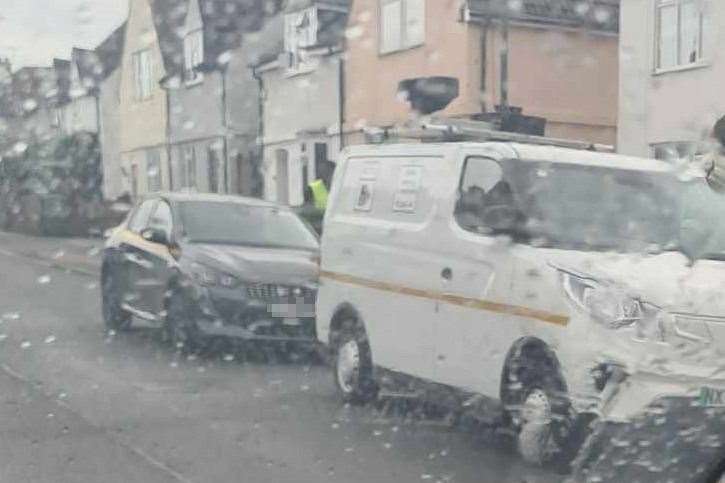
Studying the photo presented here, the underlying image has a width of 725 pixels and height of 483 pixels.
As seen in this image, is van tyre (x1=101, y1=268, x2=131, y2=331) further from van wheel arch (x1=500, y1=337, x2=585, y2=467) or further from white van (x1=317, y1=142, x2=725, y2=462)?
van wheel arch (x1=500, y1=337, x2=585, y2=467)

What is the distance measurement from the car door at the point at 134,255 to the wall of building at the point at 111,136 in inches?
702

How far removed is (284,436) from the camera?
6.84 meters

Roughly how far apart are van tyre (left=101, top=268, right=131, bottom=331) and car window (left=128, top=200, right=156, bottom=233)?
0.49 metres

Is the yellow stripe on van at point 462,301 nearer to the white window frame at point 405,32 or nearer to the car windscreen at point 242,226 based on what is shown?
the car windscreen at point 242,226

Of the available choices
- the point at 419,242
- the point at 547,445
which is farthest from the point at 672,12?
the point at 547,445

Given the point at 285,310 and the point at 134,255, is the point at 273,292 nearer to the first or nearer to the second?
the point at 285,310

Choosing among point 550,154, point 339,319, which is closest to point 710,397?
point 550,154

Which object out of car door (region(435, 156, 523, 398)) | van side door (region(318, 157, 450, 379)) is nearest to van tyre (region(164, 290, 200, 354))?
van side door (region(318, 157, 450, 379))

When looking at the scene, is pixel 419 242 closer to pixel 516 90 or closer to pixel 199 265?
pixel 199 265

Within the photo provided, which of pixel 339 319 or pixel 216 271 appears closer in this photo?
pixel 339 319

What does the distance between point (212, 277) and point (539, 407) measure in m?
4.45

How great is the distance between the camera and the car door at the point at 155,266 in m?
10.5

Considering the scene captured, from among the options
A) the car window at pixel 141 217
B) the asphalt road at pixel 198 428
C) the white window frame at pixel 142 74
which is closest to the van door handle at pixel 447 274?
the asphalt road at pixel 198 428

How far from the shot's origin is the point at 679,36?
1627cm
